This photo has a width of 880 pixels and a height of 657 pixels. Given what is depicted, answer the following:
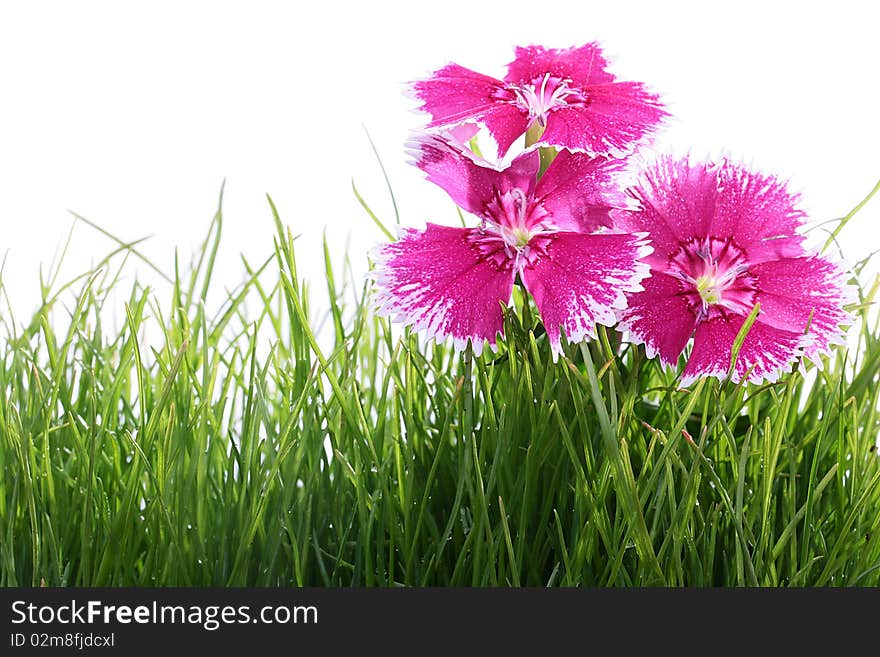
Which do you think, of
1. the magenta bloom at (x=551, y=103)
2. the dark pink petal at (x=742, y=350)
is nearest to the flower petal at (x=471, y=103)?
the magenta bloom at (x=551, y=103)

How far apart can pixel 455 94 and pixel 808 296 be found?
0.16 metres

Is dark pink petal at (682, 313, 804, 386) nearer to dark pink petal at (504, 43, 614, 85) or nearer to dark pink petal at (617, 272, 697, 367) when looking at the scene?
dark pink petal at (617, 272, 697, 367)

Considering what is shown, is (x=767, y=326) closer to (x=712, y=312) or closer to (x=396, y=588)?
(x=712, y=312)

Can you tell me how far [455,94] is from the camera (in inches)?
15.0

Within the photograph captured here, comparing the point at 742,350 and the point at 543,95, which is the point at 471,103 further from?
the point at 742,350

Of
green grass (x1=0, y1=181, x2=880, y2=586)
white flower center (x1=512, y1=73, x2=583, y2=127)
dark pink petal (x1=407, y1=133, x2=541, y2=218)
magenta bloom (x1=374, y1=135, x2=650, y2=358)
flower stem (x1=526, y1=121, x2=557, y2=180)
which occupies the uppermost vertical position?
white flower center (x1=512, y1=73, x2=583, y2=127)

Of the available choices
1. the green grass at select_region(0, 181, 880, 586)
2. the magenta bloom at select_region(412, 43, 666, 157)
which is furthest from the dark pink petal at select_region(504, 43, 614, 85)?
the green grass at select_region(0, 181, 880, 586)

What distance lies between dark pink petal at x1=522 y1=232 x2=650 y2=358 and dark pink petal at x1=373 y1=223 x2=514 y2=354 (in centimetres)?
2

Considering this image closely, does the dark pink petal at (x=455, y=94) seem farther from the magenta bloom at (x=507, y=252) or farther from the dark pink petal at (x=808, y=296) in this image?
the dark pink petal at (x=808, y=296)

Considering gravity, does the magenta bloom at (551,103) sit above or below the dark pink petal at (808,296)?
above

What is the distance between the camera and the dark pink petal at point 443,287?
36 centimetres

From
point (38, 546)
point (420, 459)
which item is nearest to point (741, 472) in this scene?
point (420, 459)

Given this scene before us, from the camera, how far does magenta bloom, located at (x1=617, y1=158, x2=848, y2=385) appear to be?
1.20 feet

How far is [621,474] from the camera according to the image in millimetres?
347
